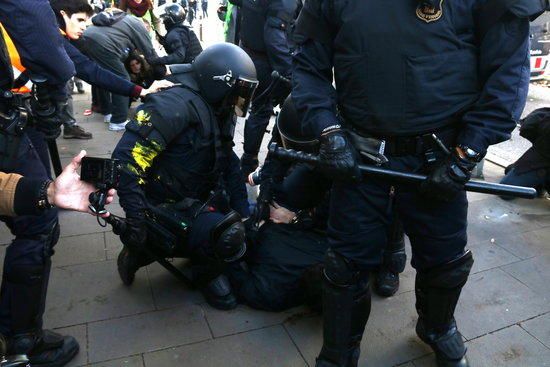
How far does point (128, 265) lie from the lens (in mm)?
2670

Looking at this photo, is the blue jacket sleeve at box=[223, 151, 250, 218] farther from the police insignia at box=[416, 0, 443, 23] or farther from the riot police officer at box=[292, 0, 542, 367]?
the police insignia at box=[416, 0, 443, 23]

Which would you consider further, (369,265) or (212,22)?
(212,22)

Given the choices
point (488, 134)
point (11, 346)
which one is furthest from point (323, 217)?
point (11, 346)

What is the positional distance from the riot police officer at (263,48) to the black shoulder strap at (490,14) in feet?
A: 8.55

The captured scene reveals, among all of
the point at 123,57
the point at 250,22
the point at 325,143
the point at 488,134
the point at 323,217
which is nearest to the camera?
the point at 488,134

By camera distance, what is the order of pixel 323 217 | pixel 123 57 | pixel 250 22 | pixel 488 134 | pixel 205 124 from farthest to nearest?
pixel 123 57
pixel 250 22
pixel 323 217
pixel 205 124
pixel 488 134

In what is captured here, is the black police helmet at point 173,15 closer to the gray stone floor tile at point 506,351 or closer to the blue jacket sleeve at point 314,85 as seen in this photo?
the blue jacket sleeve at point 314,85

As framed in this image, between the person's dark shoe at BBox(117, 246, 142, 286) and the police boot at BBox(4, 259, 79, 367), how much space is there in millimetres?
584

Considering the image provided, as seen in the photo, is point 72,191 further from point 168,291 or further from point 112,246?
point 112,246

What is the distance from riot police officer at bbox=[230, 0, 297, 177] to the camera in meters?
4.44

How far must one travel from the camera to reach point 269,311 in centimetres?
260

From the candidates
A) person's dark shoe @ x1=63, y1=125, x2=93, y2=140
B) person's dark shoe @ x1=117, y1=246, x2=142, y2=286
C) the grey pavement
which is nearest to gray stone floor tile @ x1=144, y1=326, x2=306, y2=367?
the grey pavement

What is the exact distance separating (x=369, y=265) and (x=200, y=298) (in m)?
1.15

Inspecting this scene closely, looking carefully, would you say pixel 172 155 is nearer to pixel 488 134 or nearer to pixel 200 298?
pixel 200 298
